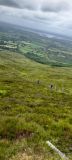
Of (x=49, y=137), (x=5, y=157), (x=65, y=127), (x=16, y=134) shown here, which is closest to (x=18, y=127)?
(x=16, y=134)

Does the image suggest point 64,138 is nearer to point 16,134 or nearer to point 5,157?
point 16,134

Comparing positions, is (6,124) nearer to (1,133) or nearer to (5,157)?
(1,133)

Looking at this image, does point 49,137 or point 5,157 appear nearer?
point 5,157

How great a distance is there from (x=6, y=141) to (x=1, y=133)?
1416mm

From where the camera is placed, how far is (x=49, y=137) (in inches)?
473

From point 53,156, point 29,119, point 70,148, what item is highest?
point 53,156

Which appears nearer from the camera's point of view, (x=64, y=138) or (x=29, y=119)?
(x=64, y=138)

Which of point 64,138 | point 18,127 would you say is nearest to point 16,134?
point 18,127

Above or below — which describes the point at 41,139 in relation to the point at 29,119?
above

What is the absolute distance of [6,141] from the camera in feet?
35.5

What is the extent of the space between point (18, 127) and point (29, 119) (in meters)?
2.30

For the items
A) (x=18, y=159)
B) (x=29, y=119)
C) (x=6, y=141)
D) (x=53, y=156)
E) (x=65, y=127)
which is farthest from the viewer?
(x=29, y=119)

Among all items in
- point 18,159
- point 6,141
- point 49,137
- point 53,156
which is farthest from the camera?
point 49,137

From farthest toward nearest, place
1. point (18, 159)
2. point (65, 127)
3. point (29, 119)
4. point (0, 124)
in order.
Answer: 1. point (29, 119)
2. point (65, 127)
3. point (0, 124)
4. point (18, 159)
